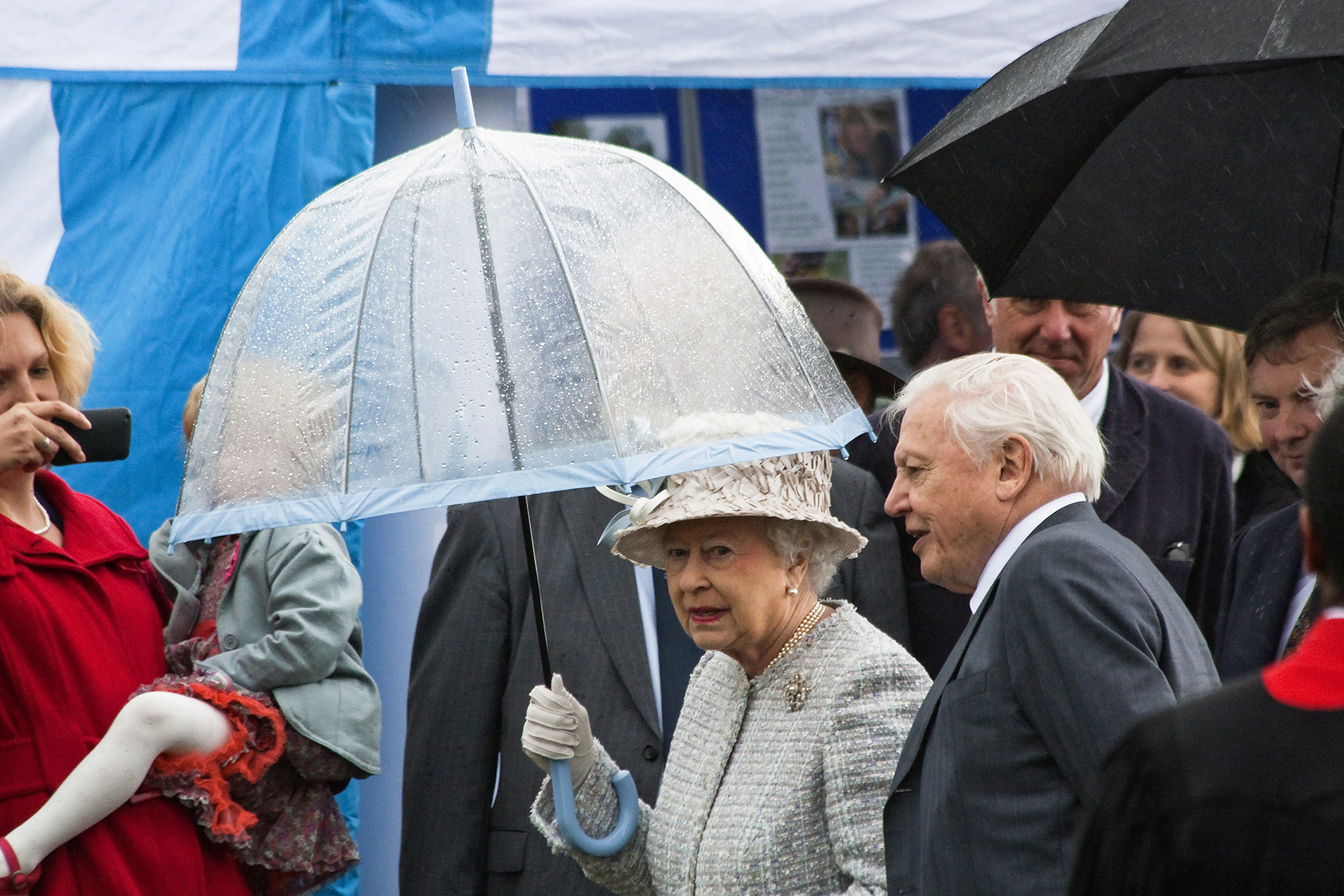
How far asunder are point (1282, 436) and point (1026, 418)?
3.26 ft

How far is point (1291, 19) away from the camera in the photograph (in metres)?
2.48

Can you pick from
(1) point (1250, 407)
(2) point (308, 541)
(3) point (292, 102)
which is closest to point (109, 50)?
(3) point (292, 102)

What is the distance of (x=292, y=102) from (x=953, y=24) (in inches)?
82.9

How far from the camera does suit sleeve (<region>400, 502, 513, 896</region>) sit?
135 inches

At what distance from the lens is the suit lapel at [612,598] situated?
11.2 ft

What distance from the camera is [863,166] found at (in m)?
6.03

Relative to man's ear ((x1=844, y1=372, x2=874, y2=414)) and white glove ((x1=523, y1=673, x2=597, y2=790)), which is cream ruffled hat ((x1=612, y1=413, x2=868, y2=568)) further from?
man's ear ((x1=844, y1=372, x2=874, y2=414))

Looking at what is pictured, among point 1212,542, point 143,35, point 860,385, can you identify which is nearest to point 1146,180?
point 1212,542

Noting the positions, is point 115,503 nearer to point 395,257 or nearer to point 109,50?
point 109,50

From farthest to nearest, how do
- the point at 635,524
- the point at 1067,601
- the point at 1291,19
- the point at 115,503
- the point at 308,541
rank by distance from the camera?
1. the point at 115,503
2. the point at 308,541
3. the point at 635,524
4. the point at 1291,19
5. the point at 1067,601

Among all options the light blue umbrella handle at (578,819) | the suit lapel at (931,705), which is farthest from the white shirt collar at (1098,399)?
the light blue umbrella handle at (578,819)

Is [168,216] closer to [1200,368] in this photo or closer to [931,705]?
[931,705]

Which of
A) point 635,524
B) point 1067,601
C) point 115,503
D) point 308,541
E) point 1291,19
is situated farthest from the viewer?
point 115,503

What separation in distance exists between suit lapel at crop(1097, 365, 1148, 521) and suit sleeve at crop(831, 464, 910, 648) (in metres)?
0.54
